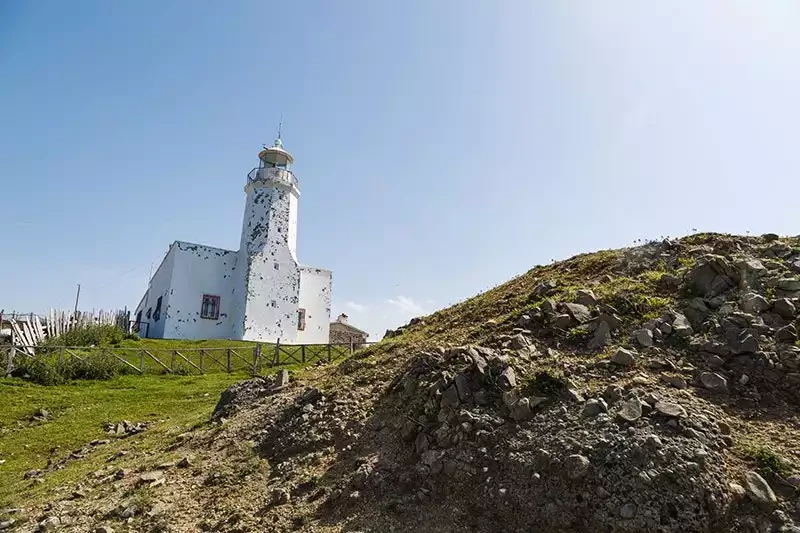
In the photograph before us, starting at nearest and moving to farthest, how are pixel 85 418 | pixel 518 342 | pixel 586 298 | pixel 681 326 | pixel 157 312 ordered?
pixel 681 326 < pixel 518 342 < pixel 586 298 < pixel 85 418 < pixel 157 312

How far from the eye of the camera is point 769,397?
254 inches

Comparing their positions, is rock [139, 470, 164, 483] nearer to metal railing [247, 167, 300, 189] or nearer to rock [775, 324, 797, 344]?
rock [775, 324, 797, 344]

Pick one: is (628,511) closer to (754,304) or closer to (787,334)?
(787,334)

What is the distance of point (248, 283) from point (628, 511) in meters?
32.6

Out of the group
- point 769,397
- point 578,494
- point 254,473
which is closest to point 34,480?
point 254,473

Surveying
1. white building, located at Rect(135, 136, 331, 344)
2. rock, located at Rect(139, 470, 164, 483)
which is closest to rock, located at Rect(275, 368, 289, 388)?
rock, located at Rect(139, 470, 164, 483)

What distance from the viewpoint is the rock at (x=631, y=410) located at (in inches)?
234

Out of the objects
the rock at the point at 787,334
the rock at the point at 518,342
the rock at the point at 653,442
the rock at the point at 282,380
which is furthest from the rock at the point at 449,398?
the rock at the point at 282,380

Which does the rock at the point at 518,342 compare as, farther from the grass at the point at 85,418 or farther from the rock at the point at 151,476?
the grass at the point at 85,418

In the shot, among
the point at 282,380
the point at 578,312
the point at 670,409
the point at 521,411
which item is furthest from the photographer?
the point at 282,380

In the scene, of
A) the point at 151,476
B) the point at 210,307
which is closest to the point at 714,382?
the point at 151,476

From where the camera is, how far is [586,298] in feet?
30.2

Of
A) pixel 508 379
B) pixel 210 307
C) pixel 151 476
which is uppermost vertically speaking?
pixel 210 307

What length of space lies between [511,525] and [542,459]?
2.74ft
